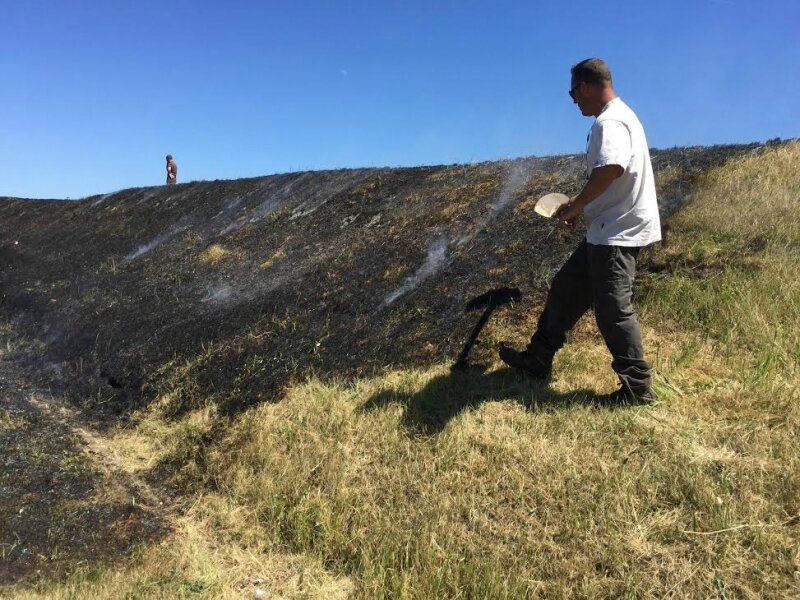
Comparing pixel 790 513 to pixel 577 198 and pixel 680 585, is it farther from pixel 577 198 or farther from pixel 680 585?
pixel 577 198

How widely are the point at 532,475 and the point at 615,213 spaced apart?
1432 mm

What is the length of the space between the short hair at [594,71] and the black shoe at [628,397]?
1.66 metres

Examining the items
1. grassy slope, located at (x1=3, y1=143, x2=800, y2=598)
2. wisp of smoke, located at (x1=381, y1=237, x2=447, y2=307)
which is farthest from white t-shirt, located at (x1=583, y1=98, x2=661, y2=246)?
wisp of smoke, located at (x1=381, y1=237, x2=447, y2=307)

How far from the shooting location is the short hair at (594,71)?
3020mm

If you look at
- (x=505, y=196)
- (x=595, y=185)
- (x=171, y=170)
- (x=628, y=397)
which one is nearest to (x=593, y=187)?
(x=595, y=185)

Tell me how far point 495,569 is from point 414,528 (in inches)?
18.6

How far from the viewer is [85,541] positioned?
3.19 meters

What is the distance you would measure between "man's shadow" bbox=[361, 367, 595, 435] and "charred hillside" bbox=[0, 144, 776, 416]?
0.37 metres

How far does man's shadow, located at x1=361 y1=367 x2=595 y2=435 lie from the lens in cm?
338

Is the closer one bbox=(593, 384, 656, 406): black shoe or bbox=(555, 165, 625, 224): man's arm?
bbox=(555, 165, 625, 224): man's arm

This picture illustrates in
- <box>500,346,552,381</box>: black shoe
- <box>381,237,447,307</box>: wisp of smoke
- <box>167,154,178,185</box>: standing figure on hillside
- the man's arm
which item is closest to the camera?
the man's arm

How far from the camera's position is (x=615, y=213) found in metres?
3.03

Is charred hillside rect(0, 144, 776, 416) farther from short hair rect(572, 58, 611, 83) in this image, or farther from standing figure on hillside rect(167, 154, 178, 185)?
standing figure on hillside rect(167, 154, 178, 185)

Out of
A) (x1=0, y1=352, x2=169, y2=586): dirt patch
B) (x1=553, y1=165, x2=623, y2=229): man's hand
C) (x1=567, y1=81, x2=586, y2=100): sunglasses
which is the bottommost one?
(x1=0, y1=352, x2=169, y2=586): dirt patch
